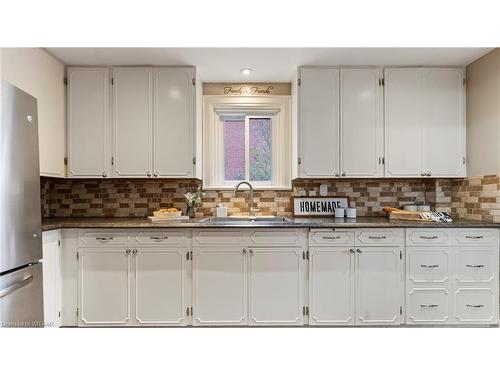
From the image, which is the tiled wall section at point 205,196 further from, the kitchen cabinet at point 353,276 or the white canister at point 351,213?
the kitchen cabinet at point 353,276

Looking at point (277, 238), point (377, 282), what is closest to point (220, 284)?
point (277, 238)

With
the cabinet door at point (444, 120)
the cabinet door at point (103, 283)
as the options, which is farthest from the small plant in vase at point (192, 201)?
the cabinet door at point (444, 120)

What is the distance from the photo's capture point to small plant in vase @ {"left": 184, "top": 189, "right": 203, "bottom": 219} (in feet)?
10.1

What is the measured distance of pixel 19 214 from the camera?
5.55ft

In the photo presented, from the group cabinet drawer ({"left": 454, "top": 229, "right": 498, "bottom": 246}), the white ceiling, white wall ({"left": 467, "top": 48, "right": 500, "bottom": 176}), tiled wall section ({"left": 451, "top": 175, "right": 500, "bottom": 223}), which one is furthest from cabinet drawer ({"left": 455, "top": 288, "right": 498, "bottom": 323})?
the white ceiling

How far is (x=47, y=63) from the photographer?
255cm

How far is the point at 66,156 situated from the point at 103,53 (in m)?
1.01

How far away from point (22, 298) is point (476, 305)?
3.34m

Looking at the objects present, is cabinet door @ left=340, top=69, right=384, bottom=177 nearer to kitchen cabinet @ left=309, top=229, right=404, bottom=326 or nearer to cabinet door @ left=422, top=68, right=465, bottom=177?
cabinet door @ left=422, top=68, right=465, bottom=177

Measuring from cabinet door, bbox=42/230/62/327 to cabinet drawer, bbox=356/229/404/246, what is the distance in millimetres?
2454

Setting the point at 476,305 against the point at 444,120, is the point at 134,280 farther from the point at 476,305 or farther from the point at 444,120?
the point at 444,120

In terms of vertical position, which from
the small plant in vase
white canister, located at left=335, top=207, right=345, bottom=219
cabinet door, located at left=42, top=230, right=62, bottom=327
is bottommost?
cabinet door, located at left=42, top=230, right=62, bottom=327
